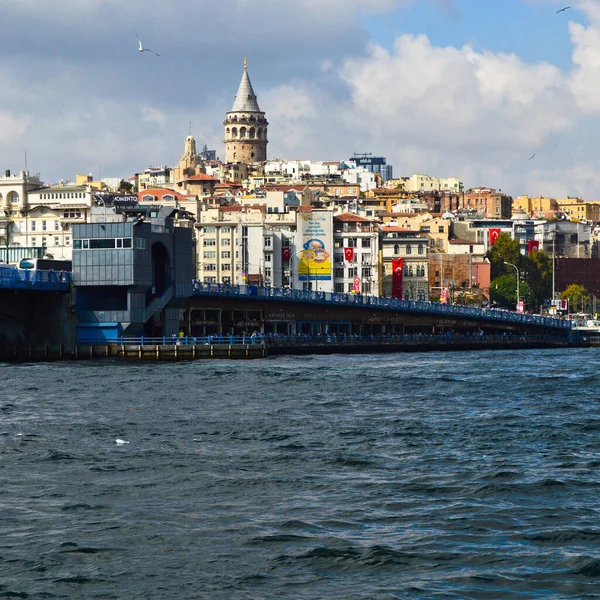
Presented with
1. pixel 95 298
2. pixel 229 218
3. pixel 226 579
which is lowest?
pixel 226 579

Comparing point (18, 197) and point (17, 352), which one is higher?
point (18, 197)

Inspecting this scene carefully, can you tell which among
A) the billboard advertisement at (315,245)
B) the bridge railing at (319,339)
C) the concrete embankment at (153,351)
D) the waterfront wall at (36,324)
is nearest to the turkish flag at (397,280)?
the billboard advertisement at (315,245)

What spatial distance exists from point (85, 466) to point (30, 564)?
11708mm

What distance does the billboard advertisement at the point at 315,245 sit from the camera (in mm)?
183875

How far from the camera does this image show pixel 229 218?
191625mm

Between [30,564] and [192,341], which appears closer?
[30,564]

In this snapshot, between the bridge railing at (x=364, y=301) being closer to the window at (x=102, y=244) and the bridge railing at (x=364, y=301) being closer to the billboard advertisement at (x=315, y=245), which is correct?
the window at (x=102, y=244)

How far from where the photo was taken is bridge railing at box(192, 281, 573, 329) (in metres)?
121

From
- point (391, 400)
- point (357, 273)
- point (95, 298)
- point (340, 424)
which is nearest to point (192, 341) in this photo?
point (95, 298)

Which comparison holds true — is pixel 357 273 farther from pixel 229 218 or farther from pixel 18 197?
pixel 18 197

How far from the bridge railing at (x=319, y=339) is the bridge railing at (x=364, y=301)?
6.91 feet

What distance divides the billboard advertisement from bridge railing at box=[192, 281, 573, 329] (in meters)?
36.3

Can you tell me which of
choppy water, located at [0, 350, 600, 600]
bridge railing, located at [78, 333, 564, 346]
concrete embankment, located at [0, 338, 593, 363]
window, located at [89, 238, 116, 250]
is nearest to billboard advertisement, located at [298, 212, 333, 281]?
bridge railing, located at [78, 333, 564, 346]

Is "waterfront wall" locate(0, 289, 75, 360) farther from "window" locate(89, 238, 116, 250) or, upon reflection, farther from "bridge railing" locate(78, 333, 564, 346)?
"window" locate(89, 238, 116, 250)
